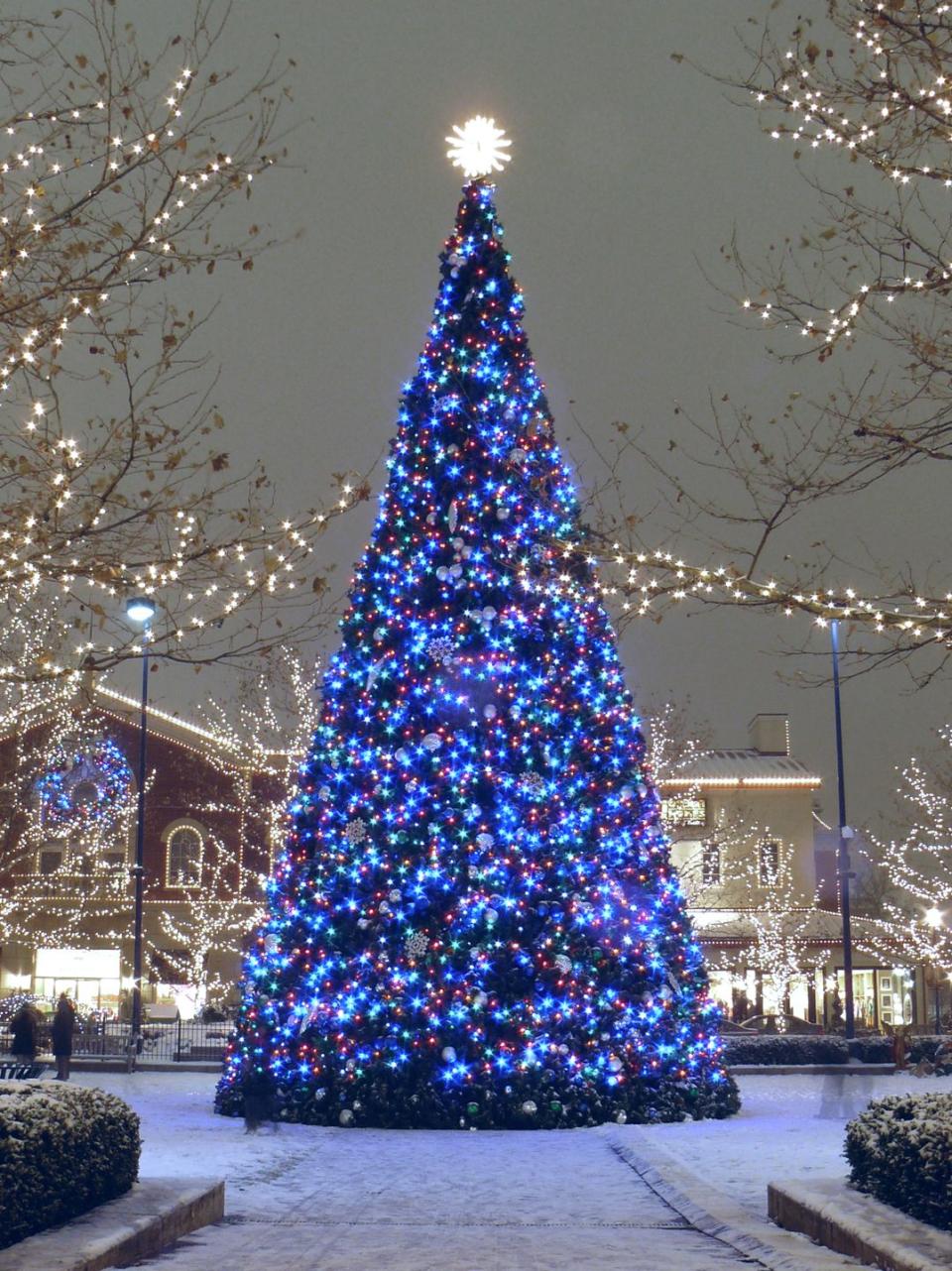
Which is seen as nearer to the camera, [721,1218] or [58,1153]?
[58,1153]

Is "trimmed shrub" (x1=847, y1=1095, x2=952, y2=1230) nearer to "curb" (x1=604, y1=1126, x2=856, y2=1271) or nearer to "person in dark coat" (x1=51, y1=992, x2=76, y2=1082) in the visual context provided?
"curb" (x1=604, y1=1126, x2=856, y2=1271)

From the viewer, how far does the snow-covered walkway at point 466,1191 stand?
9.81 metres

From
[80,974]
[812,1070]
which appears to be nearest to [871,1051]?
[812,1070]

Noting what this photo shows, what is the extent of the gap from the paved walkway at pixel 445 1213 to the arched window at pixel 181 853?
37814 mm

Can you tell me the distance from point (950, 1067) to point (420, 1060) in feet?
48.9

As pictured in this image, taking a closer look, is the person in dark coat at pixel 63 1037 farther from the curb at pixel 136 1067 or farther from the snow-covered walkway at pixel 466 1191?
the snow-covered walkway at pixel 466 1191

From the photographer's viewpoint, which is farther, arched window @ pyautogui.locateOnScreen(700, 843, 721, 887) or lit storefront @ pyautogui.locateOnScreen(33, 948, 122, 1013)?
lit storefront @ pyautogui.locateOnScreen(33, 948, 122, 1013)

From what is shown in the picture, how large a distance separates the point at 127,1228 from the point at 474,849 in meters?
9.31

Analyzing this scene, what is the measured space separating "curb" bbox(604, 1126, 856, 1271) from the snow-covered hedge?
4.20m

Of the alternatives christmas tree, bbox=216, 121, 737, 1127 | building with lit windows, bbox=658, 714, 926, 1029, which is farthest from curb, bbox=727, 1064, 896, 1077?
building with lit windows, bbox=658, 714, 926, 1029

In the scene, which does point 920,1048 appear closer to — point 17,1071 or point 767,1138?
point 767,1138

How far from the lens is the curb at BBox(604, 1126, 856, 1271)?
941 centimetres

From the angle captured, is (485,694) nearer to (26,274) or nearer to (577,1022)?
(577,1022)

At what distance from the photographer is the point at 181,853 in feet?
176
